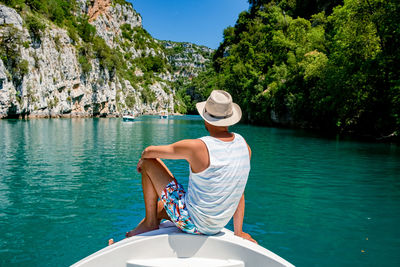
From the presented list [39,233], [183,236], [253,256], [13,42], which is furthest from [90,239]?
[13,42]

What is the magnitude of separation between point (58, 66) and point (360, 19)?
1807 inches

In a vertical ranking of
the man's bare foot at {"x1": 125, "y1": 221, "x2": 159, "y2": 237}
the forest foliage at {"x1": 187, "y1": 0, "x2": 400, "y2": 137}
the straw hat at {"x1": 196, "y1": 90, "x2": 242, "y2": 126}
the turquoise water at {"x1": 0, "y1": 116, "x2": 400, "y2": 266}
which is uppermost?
the forest foliage at {"x1": 187, "y1": 0, "x2": 400, "y2": 137}

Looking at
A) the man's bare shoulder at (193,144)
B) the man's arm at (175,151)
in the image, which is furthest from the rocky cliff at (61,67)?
the man's bare shoulder at (193,144)

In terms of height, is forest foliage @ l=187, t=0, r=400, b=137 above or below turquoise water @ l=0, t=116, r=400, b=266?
above

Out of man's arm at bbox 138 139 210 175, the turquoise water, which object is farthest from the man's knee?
the turquoise water

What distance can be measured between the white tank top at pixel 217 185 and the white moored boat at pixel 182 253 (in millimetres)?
152

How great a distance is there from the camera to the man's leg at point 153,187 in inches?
113

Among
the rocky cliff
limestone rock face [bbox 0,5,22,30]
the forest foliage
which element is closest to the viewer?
the forest foliage

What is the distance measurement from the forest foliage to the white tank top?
629 inches

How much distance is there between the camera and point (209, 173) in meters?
2.49

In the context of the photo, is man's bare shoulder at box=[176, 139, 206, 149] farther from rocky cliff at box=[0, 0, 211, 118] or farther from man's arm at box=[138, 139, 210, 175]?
rocky cliff at box=[0, 0, 211, 118]

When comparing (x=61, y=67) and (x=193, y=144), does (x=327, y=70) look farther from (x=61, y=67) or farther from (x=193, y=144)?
(x=61, y=67)

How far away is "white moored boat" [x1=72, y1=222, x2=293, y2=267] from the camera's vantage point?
2312mm

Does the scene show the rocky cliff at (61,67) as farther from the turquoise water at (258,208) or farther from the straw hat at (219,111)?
the straw hat at (219,111)
